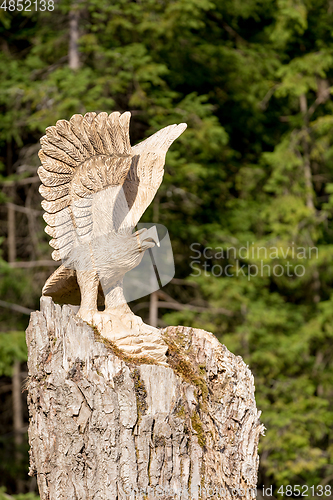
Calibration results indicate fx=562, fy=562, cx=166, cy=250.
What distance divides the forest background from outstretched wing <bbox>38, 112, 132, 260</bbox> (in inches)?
155

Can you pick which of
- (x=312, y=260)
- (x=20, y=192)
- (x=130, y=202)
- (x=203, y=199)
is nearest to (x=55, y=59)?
(x=20, y=192)

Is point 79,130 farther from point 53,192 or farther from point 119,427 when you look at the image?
point 119,427

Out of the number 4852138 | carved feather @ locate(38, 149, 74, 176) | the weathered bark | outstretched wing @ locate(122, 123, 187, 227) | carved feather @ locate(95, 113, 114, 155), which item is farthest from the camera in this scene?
the number 4852138

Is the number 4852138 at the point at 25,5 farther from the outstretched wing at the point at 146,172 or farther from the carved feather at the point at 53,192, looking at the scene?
the carved feather at the point at 53,192

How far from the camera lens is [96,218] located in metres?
3.60

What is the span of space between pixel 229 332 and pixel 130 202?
17.6 ft

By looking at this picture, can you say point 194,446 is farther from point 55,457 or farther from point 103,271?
point 103,271

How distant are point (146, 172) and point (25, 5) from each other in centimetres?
582

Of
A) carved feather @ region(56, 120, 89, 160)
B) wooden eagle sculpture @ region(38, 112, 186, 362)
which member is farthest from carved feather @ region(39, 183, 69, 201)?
carved feather @ region(56, 120, 89, 160)

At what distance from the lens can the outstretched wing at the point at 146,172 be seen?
379 centimetres

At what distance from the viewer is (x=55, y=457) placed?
10.8ft

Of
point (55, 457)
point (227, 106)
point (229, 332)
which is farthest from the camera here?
point (227, 106)

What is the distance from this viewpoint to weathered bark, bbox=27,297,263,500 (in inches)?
124

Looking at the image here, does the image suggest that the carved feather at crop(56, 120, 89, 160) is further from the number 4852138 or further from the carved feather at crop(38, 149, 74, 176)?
the number 4852138
